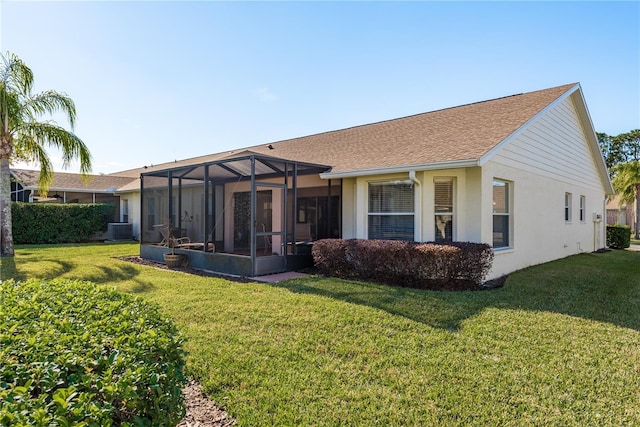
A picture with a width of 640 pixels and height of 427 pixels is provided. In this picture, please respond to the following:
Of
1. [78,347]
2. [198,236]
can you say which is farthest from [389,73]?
[78,347]

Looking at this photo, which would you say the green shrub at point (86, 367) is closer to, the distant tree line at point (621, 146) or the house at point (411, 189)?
the house at point (411, 189)

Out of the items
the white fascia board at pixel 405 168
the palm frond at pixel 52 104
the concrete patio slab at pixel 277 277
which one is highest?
the palm frond at pixel 52 104

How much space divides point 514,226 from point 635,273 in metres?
3.95

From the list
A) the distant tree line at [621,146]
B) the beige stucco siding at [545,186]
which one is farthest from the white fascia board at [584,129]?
the distant tree line at [621,146]

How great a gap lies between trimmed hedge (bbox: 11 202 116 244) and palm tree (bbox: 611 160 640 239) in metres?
33.9

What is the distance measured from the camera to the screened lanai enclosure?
9.93 metres

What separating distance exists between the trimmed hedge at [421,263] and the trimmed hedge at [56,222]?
51.6 ft

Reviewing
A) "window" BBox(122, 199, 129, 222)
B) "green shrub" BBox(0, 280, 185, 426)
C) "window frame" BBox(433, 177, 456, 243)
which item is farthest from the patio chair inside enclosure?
"window" BBox(122, 199, 129, 222)

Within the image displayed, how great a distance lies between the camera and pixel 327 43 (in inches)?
465

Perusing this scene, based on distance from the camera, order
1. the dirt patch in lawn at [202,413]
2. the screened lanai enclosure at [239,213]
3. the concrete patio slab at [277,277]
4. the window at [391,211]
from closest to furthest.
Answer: the dirt patch in lawn at [202,413] → the concrete patio slab at [277,277] → the window at [391,211] → the screened lanai enclosure at [239,213]

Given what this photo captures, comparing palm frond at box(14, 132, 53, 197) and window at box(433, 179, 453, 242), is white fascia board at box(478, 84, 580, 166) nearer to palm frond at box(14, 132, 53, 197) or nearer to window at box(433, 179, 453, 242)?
window at box(433, 179, 453, 242)

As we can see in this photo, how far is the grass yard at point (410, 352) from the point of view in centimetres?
316

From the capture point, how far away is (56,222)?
1759 cm

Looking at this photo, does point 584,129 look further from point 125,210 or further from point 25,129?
point 125,210
